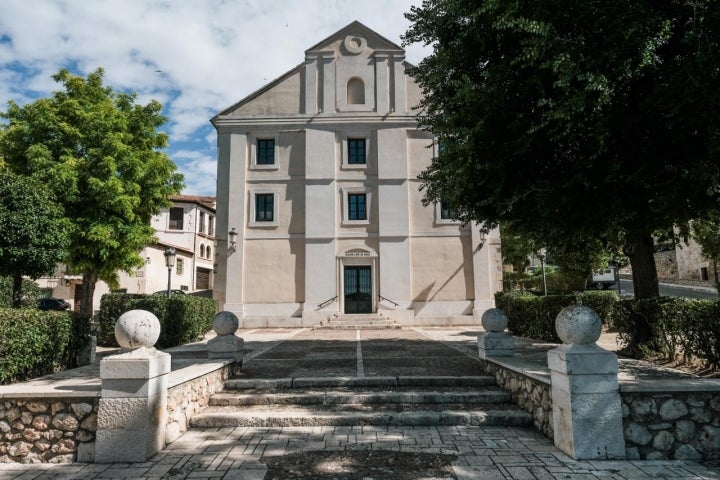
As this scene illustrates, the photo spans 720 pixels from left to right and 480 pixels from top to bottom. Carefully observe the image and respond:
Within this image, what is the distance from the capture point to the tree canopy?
17.5ft

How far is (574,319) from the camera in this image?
15.0 ft

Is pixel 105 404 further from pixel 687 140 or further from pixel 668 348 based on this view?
pixel 668 348

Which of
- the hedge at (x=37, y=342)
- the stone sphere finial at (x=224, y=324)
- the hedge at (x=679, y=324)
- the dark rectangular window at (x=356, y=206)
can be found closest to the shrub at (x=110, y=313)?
the hedge at (x=37, y=342)

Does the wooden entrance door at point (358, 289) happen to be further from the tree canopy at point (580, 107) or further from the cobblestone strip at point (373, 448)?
the cobblestone strip at point (373, 448)

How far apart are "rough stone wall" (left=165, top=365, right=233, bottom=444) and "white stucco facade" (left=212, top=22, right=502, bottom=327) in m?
13.7

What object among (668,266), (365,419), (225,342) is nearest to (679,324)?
(365,419)

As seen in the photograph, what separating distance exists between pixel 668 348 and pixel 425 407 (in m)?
4.96

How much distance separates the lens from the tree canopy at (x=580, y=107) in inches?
210

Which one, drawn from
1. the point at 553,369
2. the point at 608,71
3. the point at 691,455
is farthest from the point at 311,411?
the point at 608,71

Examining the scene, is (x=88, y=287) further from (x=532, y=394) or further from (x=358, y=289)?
(x=532, y=394)

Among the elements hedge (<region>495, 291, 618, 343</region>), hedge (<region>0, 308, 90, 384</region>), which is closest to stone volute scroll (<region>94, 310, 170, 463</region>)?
hedge (<region>0, 308, 90, 384</region>)

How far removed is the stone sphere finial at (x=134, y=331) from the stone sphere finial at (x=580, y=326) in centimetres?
443

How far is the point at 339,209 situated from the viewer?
68.0 feet

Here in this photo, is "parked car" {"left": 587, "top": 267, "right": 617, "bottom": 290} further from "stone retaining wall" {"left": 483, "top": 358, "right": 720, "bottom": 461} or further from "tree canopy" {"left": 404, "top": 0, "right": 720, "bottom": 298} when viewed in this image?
"stone retaining wall" {"left": 483, "top": 358, "right": 720, "bottom": 461}
